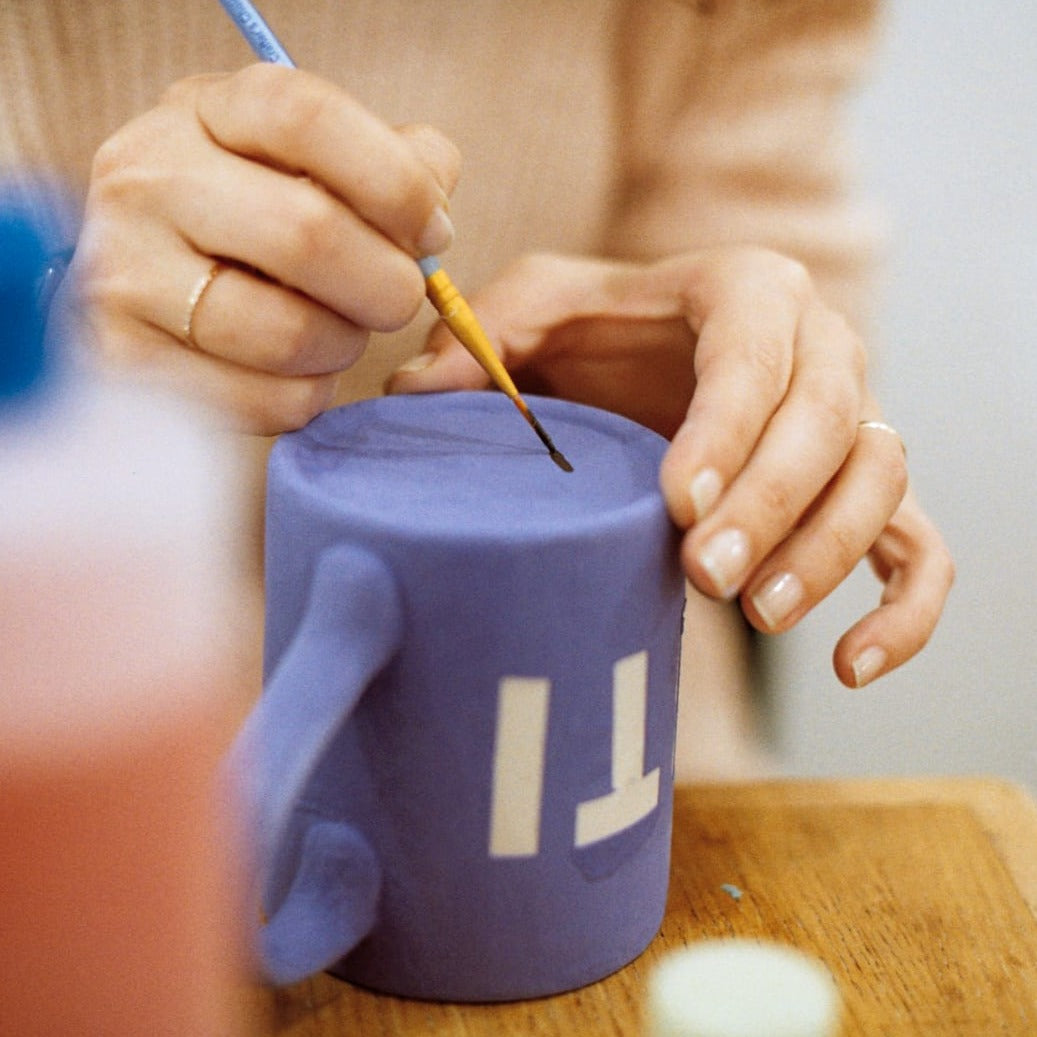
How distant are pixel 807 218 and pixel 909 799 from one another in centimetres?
40

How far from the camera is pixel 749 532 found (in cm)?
43

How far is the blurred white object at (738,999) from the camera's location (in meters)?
0.34

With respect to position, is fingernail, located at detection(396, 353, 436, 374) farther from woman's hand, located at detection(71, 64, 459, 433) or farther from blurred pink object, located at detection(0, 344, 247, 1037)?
blurred pink object, located at detection(0, 344, 247, 1037)

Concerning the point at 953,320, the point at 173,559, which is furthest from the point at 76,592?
the point at 953,320

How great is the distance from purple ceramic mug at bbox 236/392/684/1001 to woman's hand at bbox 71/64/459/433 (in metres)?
0.05

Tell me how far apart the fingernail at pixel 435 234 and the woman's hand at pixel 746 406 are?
100 mm

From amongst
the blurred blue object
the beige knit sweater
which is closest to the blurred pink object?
the blurred blue object

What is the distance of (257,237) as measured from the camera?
1.47 feet

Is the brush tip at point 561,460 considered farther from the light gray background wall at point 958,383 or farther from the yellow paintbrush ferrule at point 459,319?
the light gray background wall at point 958,383

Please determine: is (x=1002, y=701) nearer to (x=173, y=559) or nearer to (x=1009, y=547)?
(x=1009, y=547)

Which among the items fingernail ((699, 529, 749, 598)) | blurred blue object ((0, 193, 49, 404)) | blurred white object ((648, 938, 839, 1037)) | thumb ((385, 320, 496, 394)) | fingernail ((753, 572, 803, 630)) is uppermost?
blurred blue object ((0, 193, 49, 404))

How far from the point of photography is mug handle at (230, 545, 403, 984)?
13.4 inches

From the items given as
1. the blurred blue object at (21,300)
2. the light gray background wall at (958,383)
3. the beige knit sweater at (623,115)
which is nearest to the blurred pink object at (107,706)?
the blurred blue object at (21,300)

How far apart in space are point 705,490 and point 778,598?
0.08 metres
